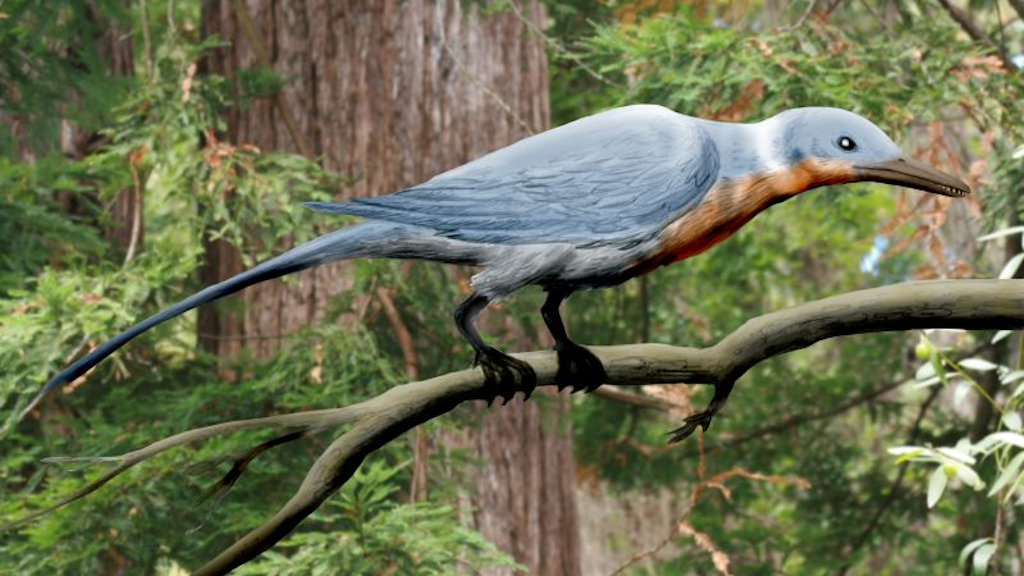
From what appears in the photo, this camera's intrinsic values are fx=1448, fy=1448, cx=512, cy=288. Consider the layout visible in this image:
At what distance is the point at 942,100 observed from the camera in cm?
459

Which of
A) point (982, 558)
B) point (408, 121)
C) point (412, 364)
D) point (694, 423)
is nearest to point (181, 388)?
point (412, 364)

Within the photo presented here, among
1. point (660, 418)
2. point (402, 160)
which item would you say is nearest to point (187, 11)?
point (402, 160)

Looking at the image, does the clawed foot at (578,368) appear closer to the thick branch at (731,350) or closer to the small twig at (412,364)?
the thick branch at (731,350)

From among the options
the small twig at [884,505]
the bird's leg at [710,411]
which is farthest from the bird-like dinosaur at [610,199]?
the small twig at [884,505]

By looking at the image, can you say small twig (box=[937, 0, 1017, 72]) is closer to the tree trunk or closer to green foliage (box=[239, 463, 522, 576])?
the tree trunk

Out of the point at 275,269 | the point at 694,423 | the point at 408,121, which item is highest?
the point at 408,121

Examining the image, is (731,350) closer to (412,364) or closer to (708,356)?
(708,356)

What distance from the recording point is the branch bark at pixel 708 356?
5.86 feet

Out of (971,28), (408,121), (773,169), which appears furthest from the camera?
(971,28)

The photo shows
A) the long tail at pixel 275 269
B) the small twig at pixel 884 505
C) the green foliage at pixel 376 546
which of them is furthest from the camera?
the small twig at pixel 884 505

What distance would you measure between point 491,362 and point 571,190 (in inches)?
9.6

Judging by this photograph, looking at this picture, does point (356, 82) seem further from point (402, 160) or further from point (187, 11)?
point (187, 11)

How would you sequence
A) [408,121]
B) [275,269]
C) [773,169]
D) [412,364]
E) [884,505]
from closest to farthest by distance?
[275,269], [773,169], [412,364], [408,121], [884,505]

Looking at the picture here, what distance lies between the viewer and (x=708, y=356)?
6.18 ft
